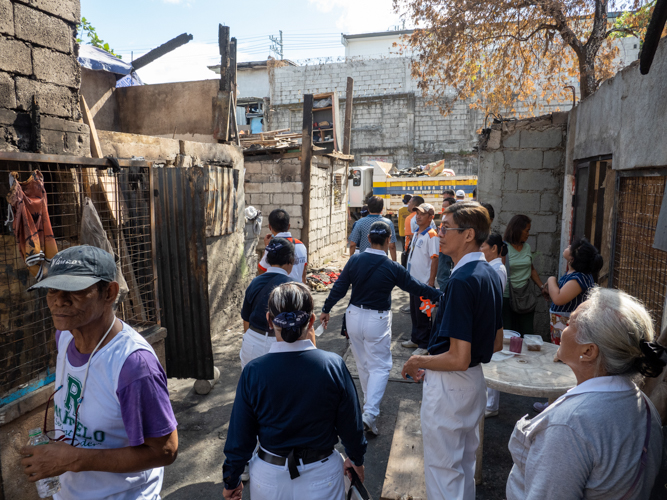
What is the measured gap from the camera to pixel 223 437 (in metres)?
4.02

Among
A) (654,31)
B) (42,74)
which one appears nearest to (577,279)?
(654,31)

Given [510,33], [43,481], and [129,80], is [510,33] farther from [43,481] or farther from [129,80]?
[43,481]

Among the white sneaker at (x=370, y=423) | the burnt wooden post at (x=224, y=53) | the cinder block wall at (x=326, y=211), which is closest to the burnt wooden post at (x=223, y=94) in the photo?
the burnt wooden post at (x=224, y=53)

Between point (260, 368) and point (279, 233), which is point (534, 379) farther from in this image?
point (279, 233)

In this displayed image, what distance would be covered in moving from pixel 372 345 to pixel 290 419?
2.15 meters

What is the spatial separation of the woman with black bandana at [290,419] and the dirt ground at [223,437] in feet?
5.03

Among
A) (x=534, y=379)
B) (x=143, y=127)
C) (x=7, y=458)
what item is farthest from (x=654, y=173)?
(x=143, y=127)

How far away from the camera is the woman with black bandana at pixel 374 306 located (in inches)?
157

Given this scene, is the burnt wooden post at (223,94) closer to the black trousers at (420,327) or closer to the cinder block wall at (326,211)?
the black trousers at (420,327)

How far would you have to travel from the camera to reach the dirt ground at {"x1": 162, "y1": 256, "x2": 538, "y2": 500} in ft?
11.0

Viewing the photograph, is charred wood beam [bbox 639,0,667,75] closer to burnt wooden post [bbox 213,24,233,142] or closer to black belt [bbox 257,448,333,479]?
black belt [bbox 257,448,333,479]

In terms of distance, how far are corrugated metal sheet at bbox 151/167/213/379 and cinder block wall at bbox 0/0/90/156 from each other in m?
1.04

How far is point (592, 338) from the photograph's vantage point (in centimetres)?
149

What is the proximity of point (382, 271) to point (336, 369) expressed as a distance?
2.03 meters
